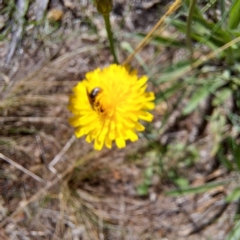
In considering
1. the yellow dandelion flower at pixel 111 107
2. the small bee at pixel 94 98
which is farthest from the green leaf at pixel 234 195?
the small bee at pixel 94 98

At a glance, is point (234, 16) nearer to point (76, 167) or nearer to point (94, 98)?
point (94, 98)

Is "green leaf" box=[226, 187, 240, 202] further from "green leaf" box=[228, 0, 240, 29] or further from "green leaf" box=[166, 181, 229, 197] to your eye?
"green leaf" box=[228, 0, 240, 29]

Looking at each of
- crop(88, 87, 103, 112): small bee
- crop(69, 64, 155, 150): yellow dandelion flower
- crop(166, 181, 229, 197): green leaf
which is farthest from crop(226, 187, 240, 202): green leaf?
crop(88, 87, 103, 112): small bee

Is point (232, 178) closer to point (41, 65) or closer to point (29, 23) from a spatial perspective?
point (41, 65)

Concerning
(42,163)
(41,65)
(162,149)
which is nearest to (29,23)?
(41,65)

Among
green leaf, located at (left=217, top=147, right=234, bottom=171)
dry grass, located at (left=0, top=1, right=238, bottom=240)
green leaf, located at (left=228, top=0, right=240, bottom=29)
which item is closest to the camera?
green leaf, located at (left=228, top=0, right=240, bottom=29)

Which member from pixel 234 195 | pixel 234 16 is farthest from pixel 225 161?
pixel 234 16

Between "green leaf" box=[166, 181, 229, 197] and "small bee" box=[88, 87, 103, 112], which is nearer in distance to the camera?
"small bee" box=[88, 87, 103, 112]
